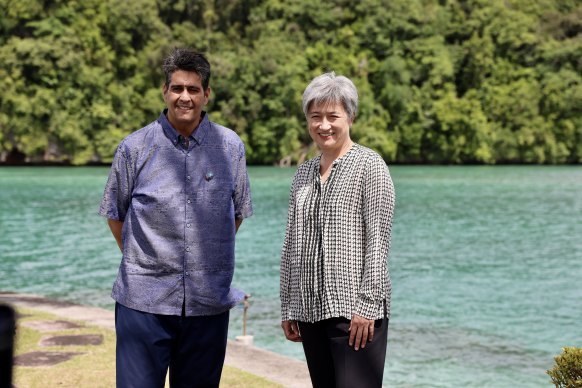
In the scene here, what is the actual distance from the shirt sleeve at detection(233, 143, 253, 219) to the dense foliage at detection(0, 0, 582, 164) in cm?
5367

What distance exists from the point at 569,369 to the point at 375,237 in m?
1.53

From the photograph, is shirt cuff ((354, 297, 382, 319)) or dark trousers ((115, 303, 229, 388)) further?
dark trousers ((115, 303, 229, 388))

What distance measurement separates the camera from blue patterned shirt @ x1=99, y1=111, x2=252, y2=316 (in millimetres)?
2998

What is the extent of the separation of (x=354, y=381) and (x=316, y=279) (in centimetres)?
38

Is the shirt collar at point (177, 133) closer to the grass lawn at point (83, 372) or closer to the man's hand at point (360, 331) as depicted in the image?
the man's hand at point (360, 331)

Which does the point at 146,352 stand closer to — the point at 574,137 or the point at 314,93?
the point at 314,93

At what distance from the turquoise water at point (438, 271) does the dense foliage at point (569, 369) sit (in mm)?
4507

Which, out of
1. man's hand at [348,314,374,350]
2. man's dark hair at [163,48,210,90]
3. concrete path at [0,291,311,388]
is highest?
man's dark hair at [163,48,210,90]

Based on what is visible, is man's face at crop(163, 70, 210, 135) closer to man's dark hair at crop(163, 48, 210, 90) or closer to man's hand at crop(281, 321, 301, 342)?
man's dark hair at crop(163, 48, 210, 90)

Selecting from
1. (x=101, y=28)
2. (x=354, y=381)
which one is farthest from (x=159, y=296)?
(x=101, y=28)

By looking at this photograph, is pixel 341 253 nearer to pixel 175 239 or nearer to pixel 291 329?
pixel 291 329

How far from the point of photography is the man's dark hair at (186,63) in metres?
2.99

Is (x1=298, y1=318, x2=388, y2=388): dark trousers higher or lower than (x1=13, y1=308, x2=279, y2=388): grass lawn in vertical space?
higher

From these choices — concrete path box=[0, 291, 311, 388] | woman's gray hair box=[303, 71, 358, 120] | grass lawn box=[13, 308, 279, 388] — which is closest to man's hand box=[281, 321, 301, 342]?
woman's gray hair box=[303, 71, 358, 120]
